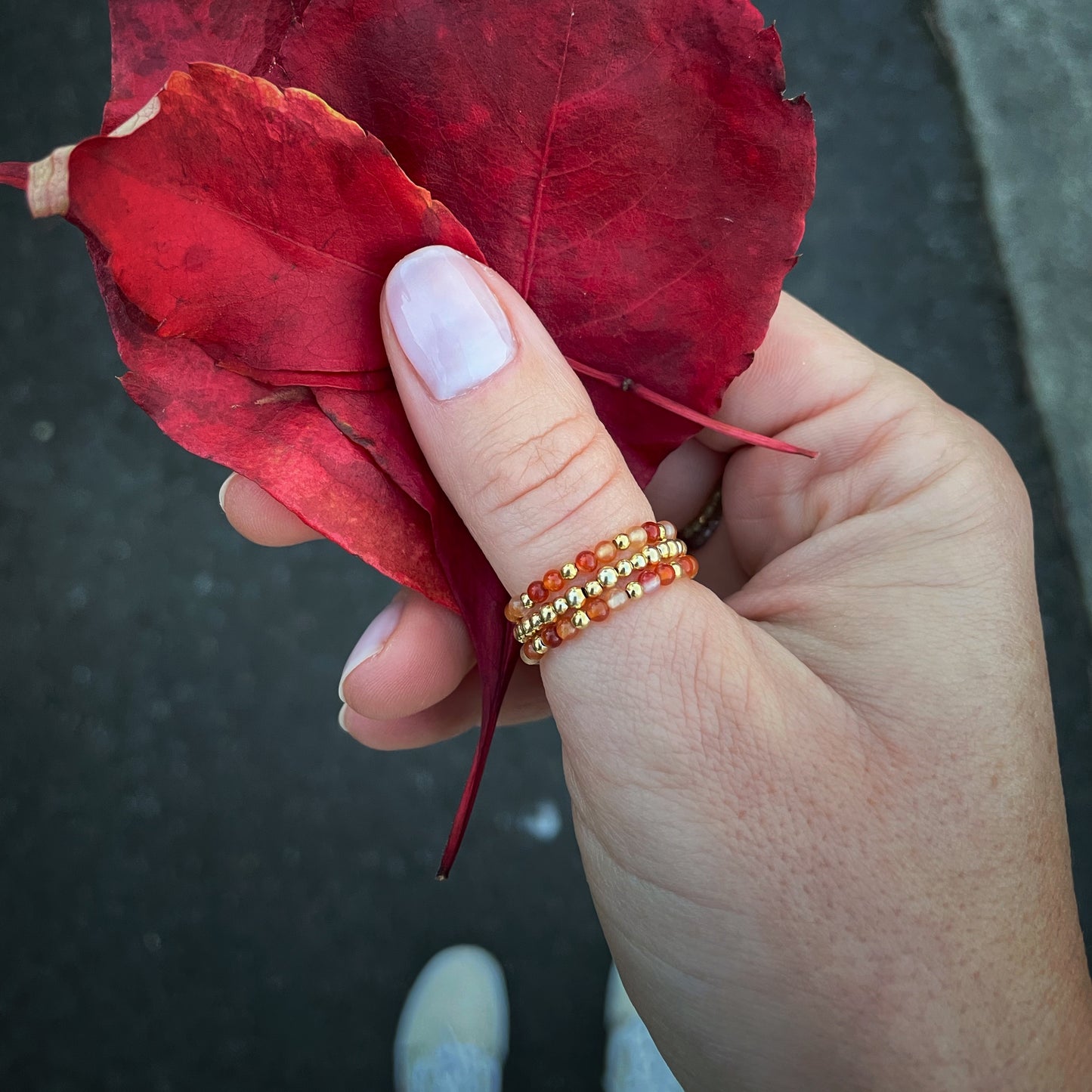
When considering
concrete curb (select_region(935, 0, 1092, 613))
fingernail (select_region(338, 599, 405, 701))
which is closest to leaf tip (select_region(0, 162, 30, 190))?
fingernail (select_region(338, 599, 405, 701))

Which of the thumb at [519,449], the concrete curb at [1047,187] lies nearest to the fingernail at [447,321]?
the thumb at [519,449]

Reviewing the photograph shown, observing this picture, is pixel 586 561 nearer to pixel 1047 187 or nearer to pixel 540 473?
pixel 540 473

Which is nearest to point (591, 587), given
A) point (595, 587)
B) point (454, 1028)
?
point (595, 587)

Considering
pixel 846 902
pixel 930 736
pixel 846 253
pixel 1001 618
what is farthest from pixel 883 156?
pixel 846 902

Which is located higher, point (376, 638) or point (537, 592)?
point (537, 592)

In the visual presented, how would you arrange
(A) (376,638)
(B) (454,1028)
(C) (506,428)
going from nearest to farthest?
(C) (506,428) < (A) (376,638) < (B) (454,1028)

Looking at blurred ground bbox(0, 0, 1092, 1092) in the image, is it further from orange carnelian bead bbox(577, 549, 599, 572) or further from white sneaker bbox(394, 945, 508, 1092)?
orange carnelian bead bbox(577, 549, 599, 572)
